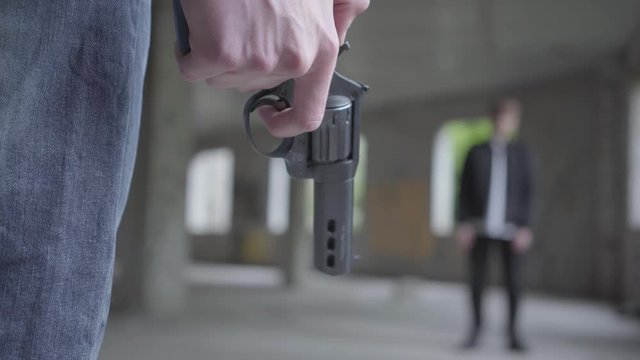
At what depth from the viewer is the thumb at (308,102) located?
480mm

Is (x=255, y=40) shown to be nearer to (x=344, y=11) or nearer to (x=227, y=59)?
(x=227, y=59)

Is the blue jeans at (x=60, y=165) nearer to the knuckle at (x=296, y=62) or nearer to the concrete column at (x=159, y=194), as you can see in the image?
the knuckle at (x=296, y=62)

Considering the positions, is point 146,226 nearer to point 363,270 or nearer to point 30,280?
point 30,280

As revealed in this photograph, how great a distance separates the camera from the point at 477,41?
6781mm

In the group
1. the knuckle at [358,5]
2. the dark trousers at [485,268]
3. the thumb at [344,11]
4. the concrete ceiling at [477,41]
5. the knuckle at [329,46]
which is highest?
the concrete ceiling at [477,41]

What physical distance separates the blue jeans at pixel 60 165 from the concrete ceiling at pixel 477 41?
18.3 ft

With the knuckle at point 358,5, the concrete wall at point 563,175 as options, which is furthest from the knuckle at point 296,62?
the concrete wall at point 563,175

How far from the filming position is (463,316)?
5.30 m

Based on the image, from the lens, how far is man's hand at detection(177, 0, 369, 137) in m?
0.41

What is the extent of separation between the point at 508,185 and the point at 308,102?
3.00 m

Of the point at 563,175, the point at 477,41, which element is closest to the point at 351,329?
the point at 477,41

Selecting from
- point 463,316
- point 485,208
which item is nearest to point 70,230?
point 485,208

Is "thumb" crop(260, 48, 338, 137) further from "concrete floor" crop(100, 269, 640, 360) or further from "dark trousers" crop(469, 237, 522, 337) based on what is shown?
"dark trousers" crop(469, 237, 522, 337)

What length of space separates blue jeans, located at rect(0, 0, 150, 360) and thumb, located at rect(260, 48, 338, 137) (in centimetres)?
13
